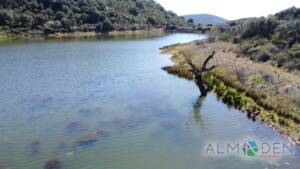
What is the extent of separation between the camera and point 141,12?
150 meters

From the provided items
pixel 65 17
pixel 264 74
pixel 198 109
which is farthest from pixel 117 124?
pixel 65 17

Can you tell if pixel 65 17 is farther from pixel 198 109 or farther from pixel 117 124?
pixel 117 124

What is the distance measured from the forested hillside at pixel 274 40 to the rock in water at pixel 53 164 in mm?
26690

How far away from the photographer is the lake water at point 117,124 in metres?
15.1

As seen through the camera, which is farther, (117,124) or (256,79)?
(256,79)

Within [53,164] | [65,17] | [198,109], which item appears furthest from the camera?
[65,17]

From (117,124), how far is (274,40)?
1262 inches

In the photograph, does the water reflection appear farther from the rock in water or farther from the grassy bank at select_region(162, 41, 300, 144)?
the rock in water

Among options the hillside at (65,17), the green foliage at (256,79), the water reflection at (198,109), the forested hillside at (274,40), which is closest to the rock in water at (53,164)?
the water reflection at (198,109)

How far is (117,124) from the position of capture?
777 inches

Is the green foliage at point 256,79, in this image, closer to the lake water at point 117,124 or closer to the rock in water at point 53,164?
the lake water at point 117,124

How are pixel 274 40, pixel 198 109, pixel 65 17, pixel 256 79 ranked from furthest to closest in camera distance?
pixel 65 17 < pixel 274 40 < pixel 256 79 < pixel 198 109

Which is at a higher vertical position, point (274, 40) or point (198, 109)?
point (274, 40)

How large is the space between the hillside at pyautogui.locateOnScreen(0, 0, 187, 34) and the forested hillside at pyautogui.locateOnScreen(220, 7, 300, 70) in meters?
59.9
